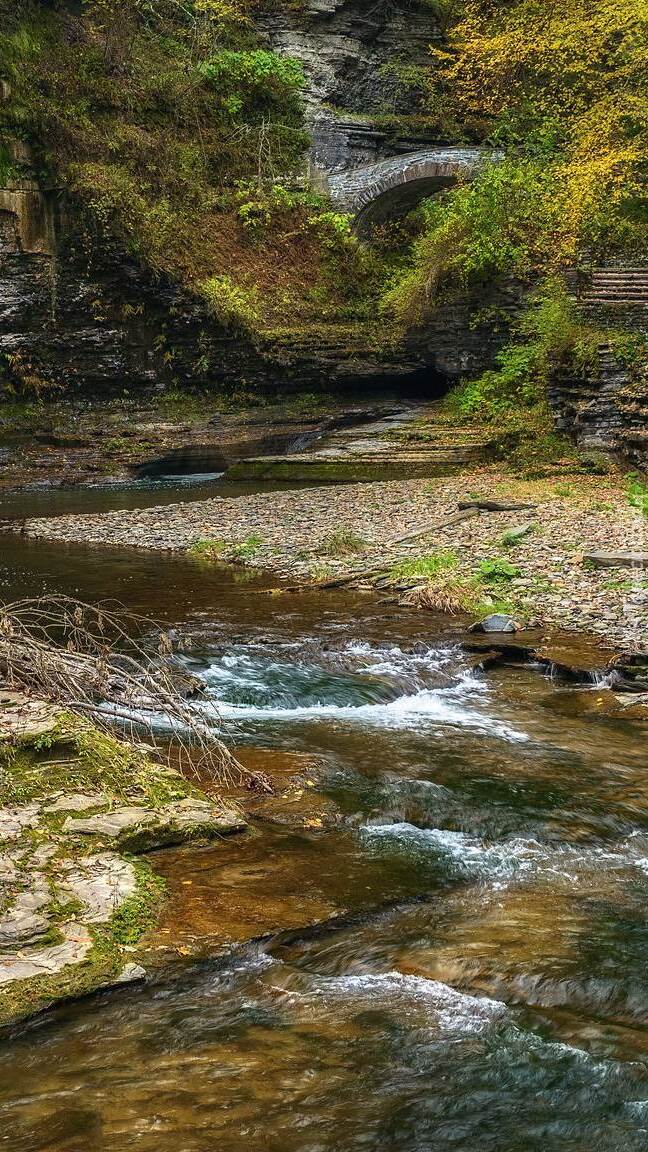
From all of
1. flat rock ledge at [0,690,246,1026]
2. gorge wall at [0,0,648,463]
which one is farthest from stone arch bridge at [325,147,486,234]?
flat rock ledge at [0,690,246,1026]

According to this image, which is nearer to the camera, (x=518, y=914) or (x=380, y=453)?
(x=518, y=914)

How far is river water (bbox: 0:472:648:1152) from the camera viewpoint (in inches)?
101

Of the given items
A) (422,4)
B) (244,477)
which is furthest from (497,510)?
(422,4)

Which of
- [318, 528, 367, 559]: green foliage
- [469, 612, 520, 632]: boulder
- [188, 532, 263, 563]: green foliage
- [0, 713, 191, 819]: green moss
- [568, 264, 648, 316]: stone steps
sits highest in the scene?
[568, 264, 648, 316]: stone steps

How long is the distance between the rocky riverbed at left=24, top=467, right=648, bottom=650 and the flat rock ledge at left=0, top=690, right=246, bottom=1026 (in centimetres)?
472

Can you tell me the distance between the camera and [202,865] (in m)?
4.03

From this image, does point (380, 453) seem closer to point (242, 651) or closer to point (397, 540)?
point (397, 540)

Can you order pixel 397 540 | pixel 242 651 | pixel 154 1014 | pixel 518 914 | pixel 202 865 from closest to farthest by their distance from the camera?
pixel 154 1014
pixel 518 914
pixel 202 865
pixel 242 651
pixel 397 540

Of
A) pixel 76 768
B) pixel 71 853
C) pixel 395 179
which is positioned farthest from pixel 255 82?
pixel 71 853

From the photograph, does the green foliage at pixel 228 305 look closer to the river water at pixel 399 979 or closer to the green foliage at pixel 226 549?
the green foliage at pixel 226 549

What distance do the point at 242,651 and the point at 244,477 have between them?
12.6m

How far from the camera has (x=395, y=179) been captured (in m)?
25.8

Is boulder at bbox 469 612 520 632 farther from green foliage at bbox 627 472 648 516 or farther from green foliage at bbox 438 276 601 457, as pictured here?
green foliage at bbox 438 276 601 457

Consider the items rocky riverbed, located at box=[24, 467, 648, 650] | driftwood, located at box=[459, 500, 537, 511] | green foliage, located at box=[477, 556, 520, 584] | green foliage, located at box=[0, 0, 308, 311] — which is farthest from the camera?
green foliage, located at box=[0, 0, 308, 311]
